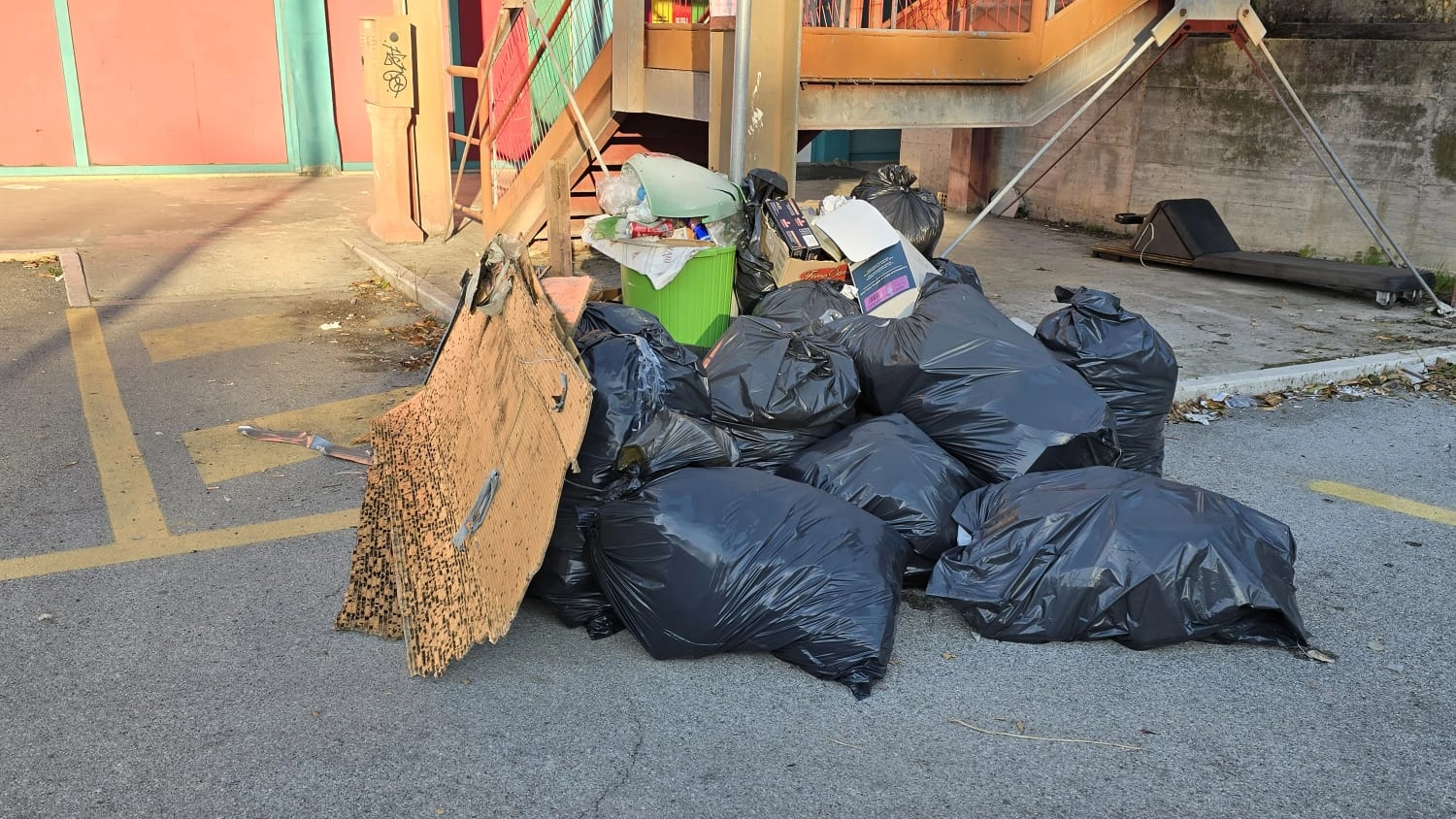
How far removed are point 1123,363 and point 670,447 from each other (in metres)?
1.99

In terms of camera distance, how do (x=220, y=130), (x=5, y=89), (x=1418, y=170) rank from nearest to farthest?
(x=1418, y=170) < (x=5, y=89) < (x=220, y=130)

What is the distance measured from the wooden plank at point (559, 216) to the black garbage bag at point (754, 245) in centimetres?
85

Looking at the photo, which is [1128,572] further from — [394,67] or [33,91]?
[33,91]

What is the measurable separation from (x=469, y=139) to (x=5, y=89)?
6641mm

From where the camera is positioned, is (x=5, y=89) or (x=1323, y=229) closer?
(x=1323, y=229)

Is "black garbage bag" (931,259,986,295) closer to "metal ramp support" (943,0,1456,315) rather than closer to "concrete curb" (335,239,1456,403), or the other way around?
"concrete curb" (335,239,1456,403)

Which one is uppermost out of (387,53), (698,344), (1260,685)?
(387,53)

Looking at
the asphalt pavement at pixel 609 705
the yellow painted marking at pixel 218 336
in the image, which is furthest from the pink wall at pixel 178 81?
the asphalt pavement at pixel 609 705

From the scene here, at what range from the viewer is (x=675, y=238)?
535 cm

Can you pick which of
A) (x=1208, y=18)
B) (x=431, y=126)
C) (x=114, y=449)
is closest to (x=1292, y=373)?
(x=1208, y=18)

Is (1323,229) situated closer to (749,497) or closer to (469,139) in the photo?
(469,139)

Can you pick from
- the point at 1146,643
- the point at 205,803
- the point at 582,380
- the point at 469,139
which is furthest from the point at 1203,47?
the point at 205,803

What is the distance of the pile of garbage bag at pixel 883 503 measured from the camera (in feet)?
9.95

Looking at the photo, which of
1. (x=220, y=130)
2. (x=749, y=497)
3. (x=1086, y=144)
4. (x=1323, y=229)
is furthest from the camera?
(x=220, y=130)
